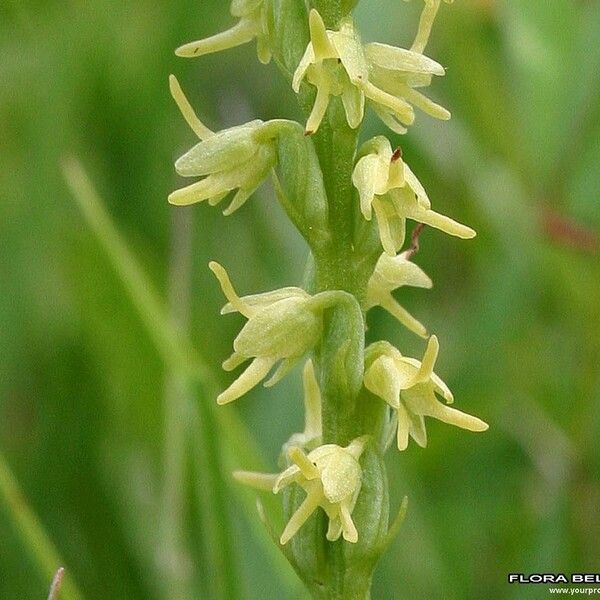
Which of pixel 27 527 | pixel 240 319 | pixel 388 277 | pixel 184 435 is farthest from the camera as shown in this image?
pixel 240 319

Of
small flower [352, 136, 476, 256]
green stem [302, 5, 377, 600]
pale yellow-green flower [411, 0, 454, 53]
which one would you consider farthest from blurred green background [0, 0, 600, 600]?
pale yellow-green flower [411, 0, 454, 53]

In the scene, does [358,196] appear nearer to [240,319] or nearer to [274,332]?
[274,332]

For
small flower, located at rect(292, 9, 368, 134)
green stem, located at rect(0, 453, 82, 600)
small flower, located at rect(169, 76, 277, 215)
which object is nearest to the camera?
small flower, located at rect(292, 9, 368, 134)

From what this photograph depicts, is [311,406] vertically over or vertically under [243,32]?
under

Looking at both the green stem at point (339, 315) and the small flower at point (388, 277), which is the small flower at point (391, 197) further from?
the small flower at point (388, 277)

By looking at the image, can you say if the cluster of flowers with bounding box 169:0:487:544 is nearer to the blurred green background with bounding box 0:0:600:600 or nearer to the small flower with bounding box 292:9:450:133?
the small flower with bounding box 292:9:450:133

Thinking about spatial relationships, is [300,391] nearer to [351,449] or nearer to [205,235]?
[351,449]

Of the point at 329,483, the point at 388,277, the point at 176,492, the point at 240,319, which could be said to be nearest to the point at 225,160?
the point at 388,277
